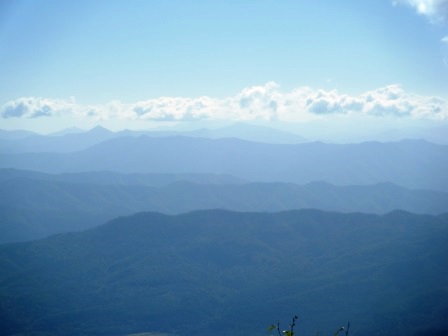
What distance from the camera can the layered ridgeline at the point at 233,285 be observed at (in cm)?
13675

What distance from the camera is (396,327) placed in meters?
120

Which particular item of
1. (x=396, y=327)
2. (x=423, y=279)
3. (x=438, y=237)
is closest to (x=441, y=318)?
(x=396, y=327)

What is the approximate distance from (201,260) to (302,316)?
6281cm

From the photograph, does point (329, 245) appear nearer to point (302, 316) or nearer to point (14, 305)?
point (302, 316)

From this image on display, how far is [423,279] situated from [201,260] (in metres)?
92.8

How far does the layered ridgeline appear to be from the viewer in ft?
449

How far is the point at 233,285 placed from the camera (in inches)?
6737

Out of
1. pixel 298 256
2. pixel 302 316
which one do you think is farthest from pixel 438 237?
pixel 302 316

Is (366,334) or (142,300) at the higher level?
(142,300)

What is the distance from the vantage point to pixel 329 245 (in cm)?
19325

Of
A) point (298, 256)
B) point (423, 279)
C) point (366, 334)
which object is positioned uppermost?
point (298, 256)

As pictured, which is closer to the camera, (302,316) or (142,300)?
(302,316)

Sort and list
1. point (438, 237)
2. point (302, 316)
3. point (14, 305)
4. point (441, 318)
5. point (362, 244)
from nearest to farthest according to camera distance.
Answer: point (441, 318), point (302, 316), point (14, 305), point (438, 237), point (362, 244)

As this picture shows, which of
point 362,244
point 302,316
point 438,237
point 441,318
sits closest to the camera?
point 441,318
